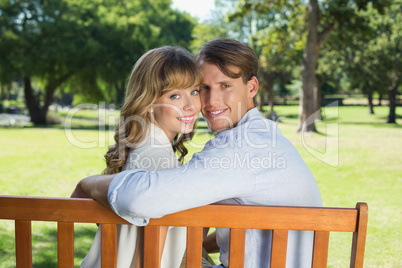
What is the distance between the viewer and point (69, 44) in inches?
918

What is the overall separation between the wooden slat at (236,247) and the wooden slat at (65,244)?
70 cm

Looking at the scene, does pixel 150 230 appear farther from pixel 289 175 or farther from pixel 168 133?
pixel 168 133

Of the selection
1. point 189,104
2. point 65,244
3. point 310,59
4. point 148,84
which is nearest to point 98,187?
point 65,244

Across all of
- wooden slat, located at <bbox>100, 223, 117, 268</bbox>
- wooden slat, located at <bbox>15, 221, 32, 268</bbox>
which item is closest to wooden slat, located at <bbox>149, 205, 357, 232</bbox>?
wooden slat, located at <bbox>100, 223, 117, 268</bbox>

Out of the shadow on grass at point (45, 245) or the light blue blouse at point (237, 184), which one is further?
the shadow on grass at point (45, 245)

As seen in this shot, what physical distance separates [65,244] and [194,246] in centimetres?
56

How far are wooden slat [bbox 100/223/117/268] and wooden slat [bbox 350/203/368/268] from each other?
1018 mm

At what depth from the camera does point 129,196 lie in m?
1.52

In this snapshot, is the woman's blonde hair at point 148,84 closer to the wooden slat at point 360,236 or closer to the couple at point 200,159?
the couple at point 200,159

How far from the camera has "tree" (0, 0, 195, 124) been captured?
23094 millimetres

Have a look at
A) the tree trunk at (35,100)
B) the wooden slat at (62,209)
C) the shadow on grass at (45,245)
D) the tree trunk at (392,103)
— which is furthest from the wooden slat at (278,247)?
the tree trunk at (392,103)

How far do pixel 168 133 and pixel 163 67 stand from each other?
1.42 ft

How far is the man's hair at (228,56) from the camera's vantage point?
2367 mm

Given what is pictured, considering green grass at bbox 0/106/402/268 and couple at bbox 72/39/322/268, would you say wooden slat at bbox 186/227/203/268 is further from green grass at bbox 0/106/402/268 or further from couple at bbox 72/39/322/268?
green grass at bbox 0/106/402/268
